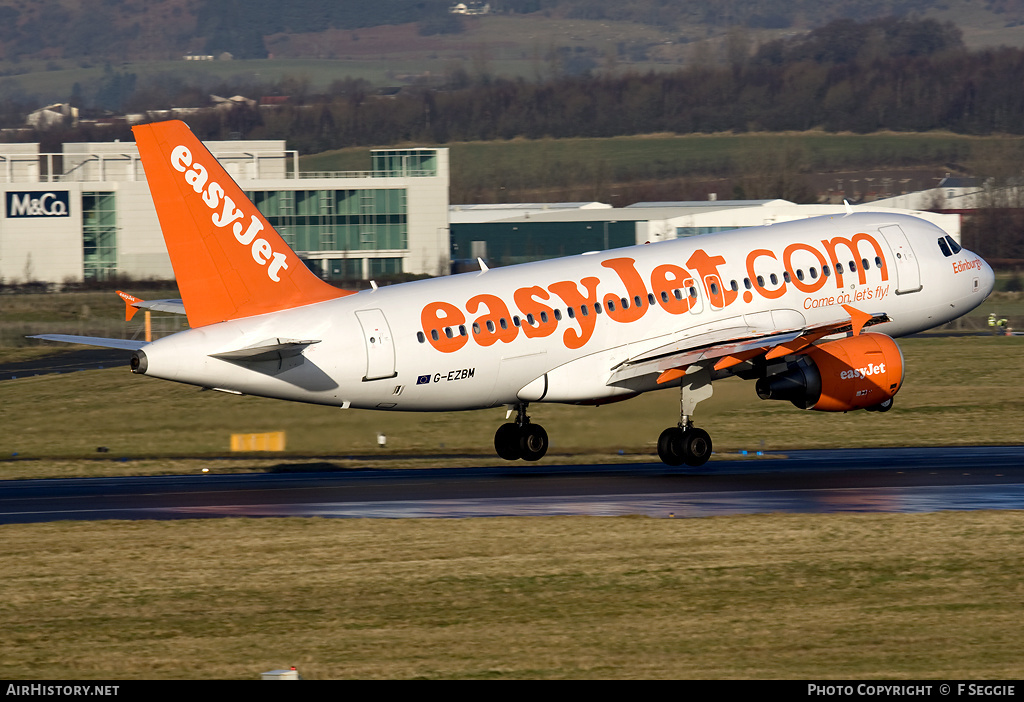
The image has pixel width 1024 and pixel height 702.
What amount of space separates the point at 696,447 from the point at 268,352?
37.7ft

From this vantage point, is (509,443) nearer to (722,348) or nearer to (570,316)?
(570,316)

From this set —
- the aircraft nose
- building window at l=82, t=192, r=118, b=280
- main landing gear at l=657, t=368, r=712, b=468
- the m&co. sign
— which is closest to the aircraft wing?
main landing gear at l=657, t=368, r=712, b=468

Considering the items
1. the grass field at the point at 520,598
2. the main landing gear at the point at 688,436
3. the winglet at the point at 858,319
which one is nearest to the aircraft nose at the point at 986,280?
the winglet at the point at 858,319

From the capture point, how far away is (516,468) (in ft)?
127

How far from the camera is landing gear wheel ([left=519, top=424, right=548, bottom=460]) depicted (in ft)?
129

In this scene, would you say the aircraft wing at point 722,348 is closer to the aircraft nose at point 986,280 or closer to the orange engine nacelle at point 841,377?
the orange engine nacelle at point 841,377

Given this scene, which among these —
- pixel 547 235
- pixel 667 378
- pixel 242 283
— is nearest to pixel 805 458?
pixel 667 378

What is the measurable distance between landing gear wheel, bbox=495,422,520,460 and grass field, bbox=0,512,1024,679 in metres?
10.2

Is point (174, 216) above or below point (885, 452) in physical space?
above

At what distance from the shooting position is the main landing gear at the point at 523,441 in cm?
3925

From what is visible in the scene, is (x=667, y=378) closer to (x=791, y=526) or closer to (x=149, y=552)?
(x=791, y=526)

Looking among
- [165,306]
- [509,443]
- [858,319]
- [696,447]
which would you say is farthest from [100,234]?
[858,319]

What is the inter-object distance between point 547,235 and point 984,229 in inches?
1626
